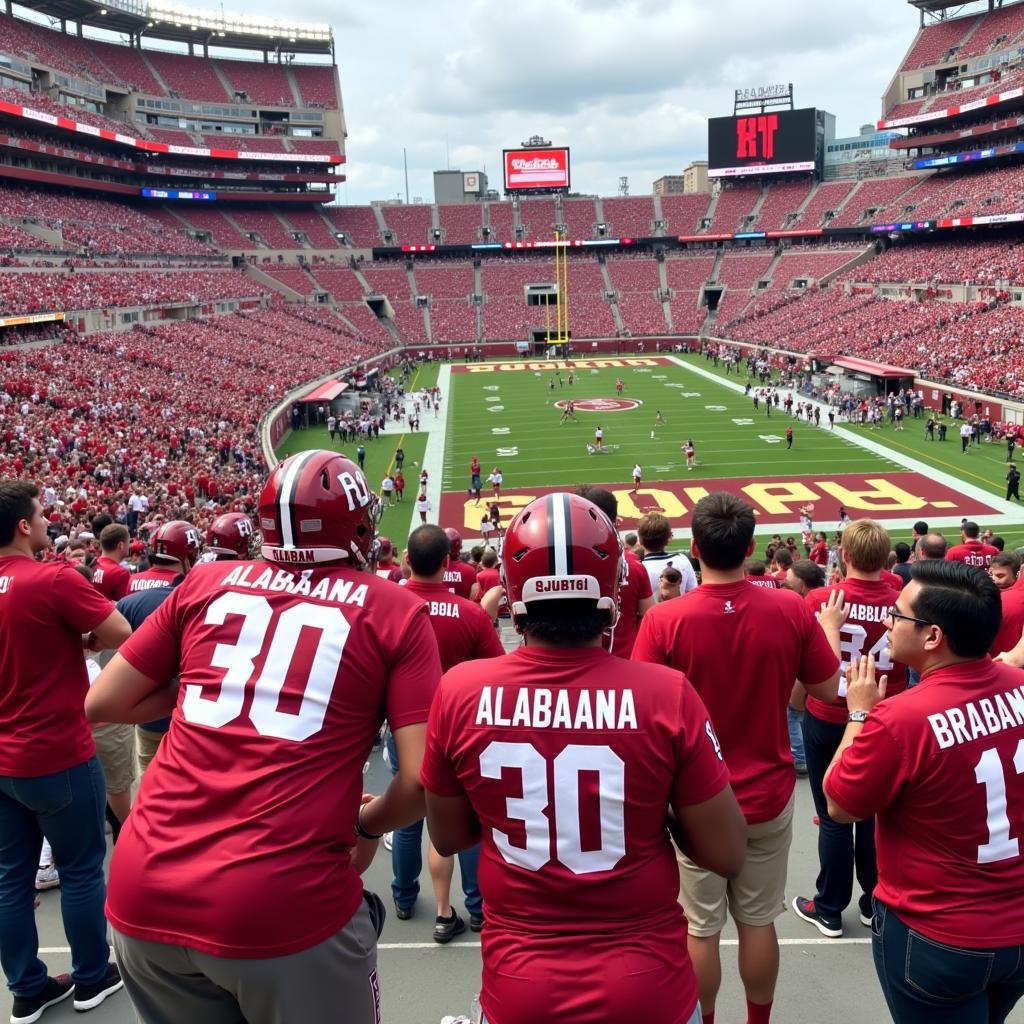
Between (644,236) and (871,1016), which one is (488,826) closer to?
(871,1016)

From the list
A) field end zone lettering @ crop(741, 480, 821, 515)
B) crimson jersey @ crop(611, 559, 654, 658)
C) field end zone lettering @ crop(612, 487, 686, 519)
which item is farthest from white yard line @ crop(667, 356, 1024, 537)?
crimson jersey @ crop(611, 559, 654, 658)

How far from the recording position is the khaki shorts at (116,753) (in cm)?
488

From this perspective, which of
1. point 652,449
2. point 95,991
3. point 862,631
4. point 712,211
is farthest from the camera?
point 712,211

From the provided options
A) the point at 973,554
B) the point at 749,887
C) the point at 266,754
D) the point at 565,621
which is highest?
the point at 565,621

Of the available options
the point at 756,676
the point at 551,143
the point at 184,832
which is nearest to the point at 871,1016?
the point at 756,676

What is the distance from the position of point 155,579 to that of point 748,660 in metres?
3.26

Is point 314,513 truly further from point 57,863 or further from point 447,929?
point 447,929

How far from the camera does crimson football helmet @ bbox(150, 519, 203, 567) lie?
4.87 m

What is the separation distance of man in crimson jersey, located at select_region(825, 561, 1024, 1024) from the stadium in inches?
48.3

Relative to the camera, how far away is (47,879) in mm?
4852

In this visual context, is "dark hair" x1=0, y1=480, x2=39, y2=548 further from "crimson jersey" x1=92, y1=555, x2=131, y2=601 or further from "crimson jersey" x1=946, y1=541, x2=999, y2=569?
"crimson jersey" x1=946, y1=541, x2=999, y2=569

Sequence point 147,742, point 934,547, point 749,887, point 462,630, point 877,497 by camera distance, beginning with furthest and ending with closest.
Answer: point 877,497, point 934,547, point 147,742, point 462,630, point 749,887

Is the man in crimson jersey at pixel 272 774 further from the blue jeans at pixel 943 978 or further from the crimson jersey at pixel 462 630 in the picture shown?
the crimson jersey at pixel 462 630

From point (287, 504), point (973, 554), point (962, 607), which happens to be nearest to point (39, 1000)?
point (287, 504)
